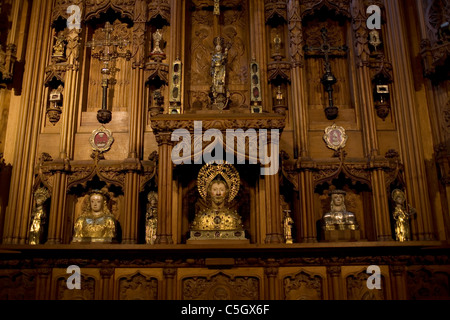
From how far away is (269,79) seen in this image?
9.55 meters

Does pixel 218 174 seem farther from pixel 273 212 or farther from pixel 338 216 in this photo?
pixel 338 216

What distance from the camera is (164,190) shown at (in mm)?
8055

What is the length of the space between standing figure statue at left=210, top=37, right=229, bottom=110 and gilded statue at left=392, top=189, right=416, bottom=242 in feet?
11.2

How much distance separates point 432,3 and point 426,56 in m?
1.19

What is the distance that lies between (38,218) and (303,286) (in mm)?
4469

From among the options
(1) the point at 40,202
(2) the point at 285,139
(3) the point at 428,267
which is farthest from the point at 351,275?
(1) the point at 40,202

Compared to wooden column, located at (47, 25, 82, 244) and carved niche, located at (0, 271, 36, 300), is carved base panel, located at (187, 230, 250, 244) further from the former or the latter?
carved niche, located at (0, 271, 36, 300)

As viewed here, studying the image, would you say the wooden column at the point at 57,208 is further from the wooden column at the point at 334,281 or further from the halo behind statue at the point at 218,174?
the wooden column at the point at 334,281

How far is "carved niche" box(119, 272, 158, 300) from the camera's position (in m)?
7.95

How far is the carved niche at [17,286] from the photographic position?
8102mm

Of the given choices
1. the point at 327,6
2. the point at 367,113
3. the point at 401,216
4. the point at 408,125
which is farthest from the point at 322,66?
the point at 401,216

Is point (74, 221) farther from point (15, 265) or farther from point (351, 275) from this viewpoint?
point (351, 275)

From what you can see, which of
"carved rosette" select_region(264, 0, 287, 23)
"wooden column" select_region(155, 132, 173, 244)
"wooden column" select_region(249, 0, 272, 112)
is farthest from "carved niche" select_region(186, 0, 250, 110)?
"wooden column" select_region(155, 132, 173, 244)

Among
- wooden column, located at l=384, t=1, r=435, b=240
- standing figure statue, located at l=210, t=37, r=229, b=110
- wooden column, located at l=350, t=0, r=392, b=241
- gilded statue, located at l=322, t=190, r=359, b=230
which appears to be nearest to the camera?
gilded statue, located at l=322, t=190, r=359, b=230
